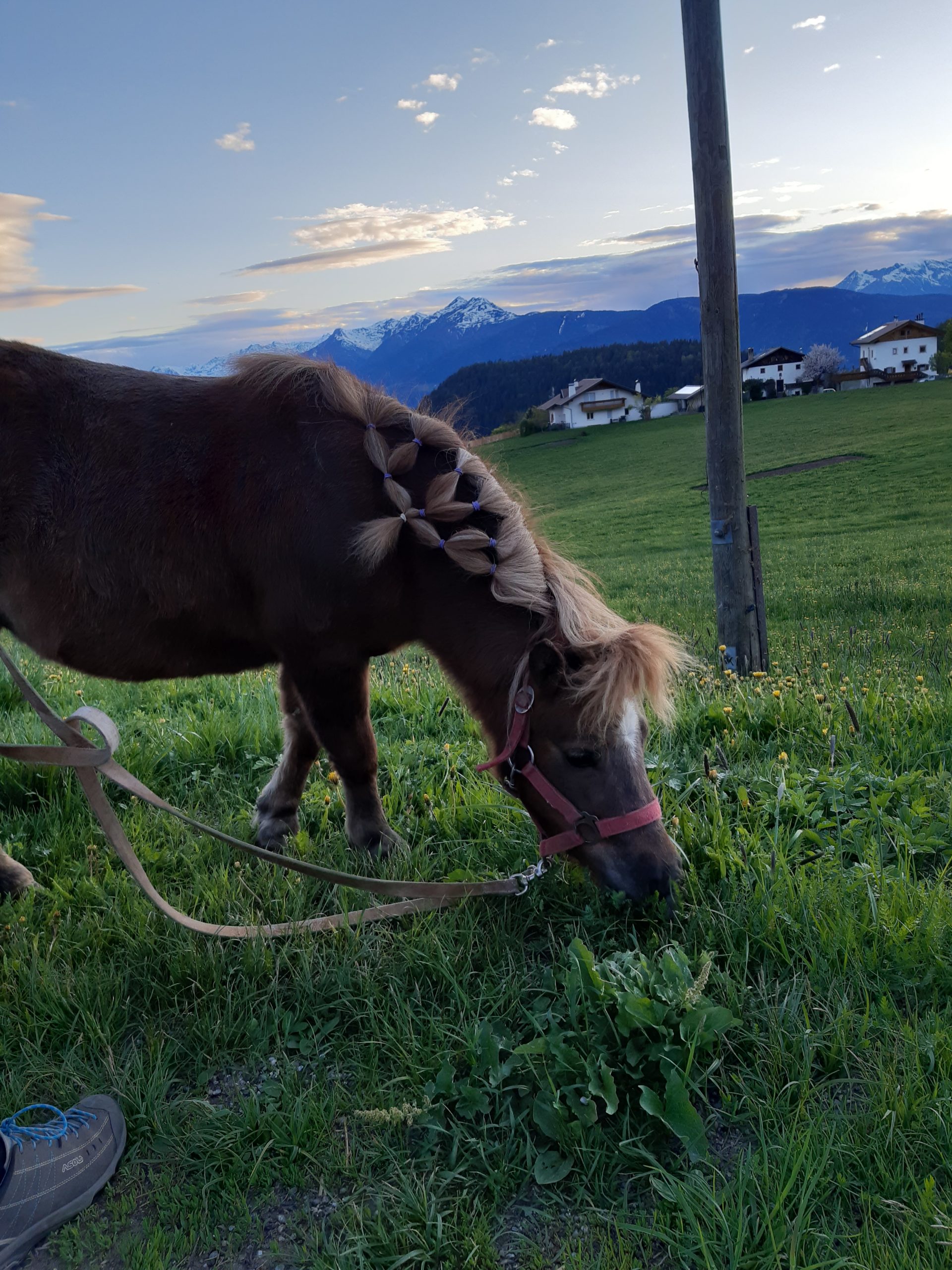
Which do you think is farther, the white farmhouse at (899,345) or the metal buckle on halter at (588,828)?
the white farmhouse at (899,345)

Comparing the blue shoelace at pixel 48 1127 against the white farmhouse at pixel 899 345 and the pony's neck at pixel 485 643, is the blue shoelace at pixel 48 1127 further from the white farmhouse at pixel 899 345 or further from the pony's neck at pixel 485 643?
the white farmhouse at pixel 899 345

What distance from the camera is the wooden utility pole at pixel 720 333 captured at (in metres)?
5.39

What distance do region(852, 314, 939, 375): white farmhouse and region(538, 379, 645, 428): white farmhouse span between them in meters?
29.1

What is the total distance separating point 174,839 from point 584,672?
2085 mm

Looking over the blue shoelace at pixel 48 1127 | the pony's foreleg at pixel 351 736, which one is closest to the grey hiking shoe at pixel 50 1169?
the blue shoelace at pixel 48 1127

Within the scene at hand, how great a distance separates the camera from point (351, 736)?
3.30 m

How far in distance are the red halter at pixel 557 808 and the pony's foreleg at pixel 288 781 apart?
3.81 ft

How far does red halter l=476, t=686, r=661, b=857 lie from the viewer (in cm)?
279

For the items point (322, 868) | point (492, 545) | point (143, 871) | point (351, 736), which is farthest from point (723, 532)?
point (143, 871)

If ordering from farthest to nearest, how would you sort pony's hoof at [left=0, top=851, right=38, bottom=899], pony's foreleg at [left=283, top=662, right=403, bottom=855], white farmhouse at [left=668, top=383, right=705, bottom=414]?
1. white farmhouse at [left=668, top=383, right=705, bottom=414]
2. pony's hoof at [left=0, top=851, right=38, bottom=899]
3. pony's foreleg at [left=283, top=662, right=403, bottom=855]

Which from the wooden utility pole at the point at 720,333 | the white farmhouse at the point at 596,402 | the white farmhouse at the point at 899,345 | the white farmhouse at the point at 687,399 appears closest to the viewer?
the wooden utility pole at the point at 720,333

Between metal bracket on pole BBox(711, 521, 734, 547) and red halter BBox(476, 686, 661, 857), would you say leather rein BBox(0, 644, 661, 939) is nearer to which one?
red halter BBox(476, 686, 661, 857)

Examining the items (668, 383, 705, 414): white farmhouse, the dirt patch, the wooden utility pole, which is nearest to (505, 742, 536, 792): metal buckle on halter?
the wooden utility pole

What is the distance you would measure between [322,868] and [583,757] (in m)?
1.02
